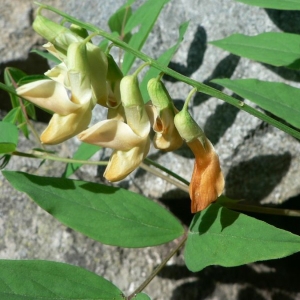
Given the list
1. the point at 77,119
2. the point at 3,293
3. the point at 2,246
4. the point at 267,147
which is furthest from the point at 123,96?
the point at 2,246

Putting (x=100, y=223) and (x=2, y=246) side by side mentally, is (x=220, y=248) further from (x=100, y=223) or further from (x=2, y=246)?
(x=2, y=246)

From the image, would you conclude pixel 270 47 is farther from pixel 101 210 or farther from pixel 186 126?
pixel 101 210

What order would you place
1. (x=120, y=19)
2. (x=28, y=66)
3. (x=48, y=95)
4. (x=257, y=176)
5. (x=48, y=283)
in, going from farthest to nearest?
(x=28, y=66)
(x=257, y=176)
(x=120, y=19)
(x=48, y=283)
(x=48, y=95)

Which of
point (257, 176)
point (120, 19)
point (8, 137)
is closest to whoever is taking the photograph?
point (8, 137)

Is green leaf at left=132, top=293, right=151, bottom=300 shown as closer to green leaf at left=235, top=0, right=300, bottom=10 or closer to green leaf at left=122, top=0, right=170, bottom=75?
green leaf at left=122, top=0, right=170, bottom=75

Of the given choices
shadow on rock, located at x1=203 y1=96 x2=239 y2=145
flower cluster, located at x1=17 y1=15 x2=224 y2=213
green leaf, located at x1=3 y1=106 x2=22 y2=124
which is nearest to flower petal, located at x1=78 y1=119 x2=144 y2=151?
flower cluster, located at x1=17 y1=15 x2=224 y2=213

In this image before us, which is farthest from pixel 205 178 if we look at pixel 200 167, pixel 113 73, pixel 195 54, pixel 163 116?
pixel 195 54

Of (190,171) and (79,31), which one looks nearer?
(79,31)
